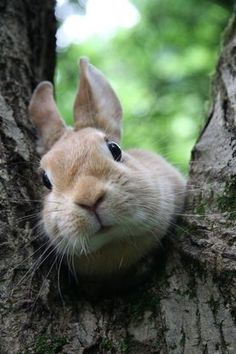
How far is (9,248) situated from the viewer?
133 inches

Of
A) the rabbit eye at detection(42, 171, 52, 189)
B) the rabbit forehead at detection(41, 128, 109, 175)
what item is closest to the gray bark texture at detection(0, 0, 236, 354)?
the rabbit eye at detection(42, 171, 52, 189)

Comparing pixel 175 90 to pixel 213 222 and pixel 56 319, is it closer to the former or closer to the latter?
pixel 213 222

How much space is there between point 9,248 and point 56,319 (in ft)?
1.77

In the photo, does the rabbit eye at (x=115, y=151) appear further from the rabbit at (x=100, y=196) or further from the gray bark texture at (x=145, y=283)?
the gray bark texture at (x=145, y=283)

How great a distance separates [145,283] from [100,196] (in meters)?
0.78

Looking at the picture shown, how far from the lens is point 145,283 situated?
3676 millimetres

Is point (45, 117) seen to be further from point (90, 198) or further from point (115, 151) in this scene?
point (90, 198)

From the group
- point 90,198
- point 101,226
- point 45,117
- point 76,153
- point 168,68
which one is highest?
point 168,68

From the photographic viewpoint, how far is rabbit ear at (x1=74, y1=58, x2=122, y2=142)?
4.70 meters

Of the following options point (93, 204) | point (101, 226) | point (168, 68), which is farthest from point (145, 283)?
point (168, 68)

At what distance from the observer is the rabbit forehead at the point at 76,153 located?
12.3 ft

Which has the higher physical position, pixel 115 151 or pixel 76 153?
pixel 115 151

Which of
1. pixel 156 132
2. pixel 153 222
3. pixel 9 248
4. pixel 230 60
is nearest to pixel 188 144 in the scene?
pixel 156 132

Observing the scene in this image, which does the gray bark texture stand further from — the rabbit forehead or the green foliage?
the green foliage
